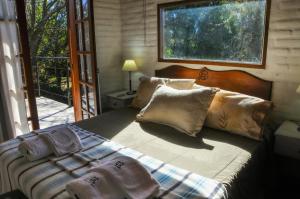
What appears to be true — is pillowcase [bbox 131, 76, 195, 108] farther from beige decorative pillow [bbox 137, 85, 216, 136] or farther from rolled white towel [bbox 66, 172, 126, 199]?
rolled white towel [bbox 66, 172, 126, 199]

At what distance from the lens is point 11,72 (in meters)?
2.60

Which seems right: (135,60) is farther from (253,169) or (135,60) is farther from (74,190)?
(74,190)

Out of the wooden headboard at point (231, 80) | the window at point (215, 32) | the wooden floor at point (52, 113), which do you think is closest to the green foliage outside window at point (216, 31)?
the window at point (215, 32)

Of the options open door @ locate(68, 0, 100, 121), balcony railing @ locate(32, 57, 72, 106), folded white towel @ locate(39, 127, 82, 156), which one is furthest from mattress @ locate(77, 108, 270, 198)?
balcony railing @ locate(32, 57, 72, 106)

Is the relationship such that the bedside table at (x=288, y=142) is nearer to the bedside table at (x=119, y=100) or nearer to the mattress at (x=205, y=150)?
the mattress at (x=205, y=150)

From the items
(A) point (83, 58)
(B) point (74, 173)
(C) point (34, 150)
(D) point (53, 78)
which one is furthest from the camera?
(D) point (53, 78)

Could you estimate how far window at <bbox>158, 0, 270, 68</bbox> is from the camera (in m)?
2.46

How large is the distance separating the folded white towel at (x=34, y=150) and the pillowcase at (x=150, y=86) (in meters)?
1.28

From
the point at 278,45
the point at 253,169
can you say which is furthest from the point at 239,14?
the point at 253,169

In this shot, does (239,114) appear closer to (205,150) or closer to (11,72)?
(205,150)

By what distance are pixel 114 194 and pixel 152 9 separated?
8.88ft

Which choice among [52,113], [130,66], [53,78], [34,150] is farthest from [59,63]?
[34,150]

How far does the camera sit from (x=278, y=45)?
232 cm

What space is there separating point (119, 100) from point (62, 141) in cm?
159
